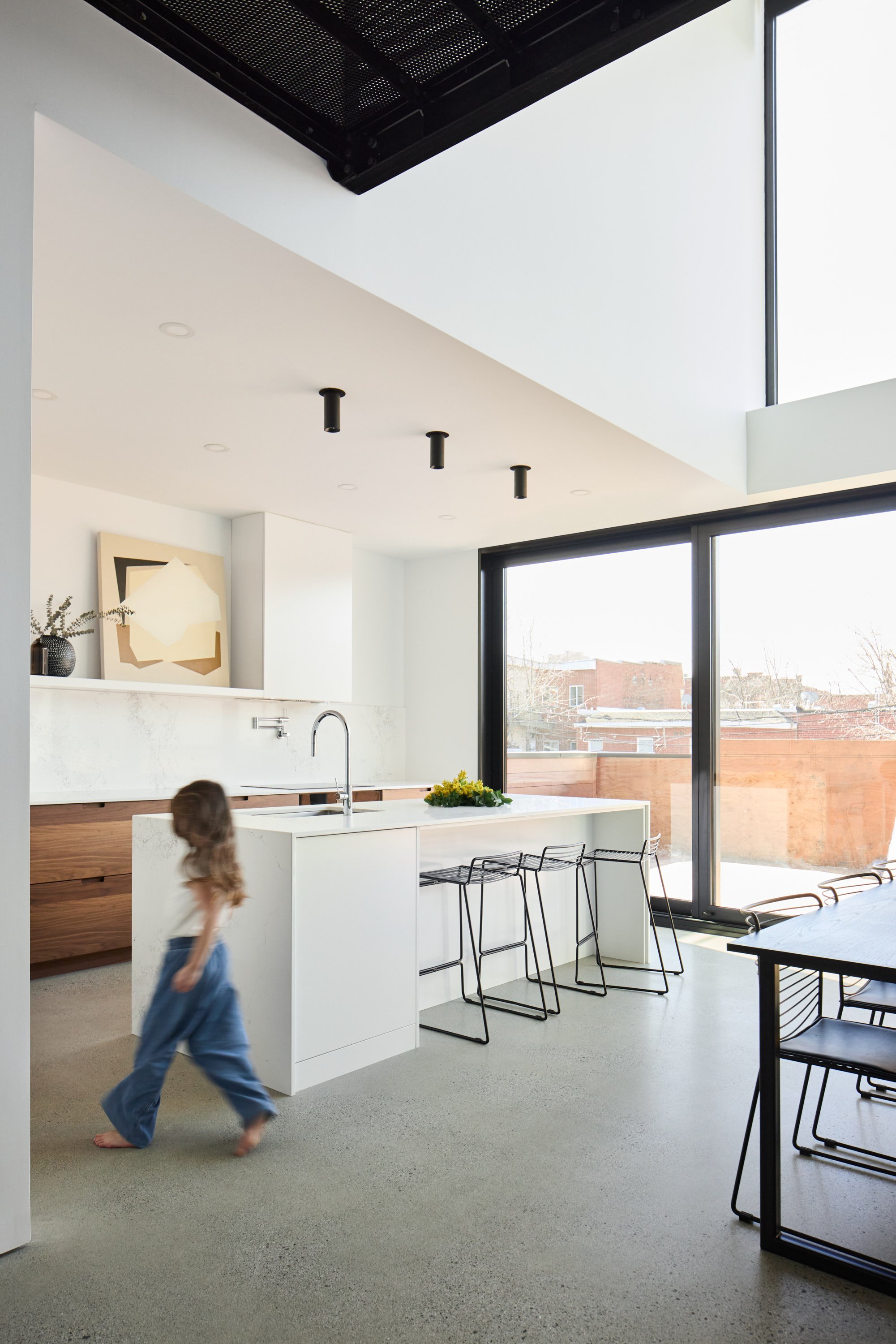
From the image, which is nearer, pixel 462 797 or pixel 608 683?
pixel 462 797

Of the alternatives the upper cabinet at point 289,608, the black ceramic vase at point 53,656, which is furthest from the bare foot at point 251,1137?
the upper cabinet at point 289,608

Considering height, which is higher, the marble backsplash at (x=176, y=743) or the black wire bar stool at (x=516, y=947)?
the marble backsplash at (x=176, y=743)

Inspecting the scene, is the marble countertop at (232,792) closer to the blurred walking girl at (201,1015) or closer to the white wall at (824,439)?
the blurred walking girl at (201,1015)

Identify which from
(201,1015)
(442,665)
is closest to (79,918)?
(201,1015)

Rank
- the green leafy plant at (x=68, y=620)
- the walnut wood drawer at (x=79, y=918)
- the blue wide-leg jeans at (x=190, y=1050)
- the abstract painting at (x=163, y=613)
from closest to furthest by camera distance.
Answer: the blue wide-leg jeans at (x=190, y=1050) → the walnut wood drawer at (x=79, y=918) → the green leafy plant at (x=68, y=620) → the abstract painting at (x=163, y=613)

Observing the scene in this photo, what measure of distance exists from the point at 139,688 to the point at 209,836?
2.87 metres

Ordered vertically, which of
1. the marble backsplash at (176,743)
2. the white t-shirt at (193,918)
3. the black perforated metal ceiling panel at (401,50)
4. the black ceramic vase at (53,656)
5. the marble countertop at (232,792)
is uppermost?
the black perforated metal ceiling panel at (401,50)

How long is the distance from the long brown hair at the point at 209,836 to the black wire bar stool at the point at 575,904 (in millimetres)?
1633

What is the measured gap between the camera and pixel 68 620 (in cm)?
523

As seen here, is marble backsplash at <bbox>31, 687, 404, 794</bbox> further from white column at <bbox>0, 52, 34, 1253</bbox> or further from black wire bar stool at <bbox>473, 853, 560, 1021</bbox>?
white column at <bbox>0, 52, 34, 1253</bbox>

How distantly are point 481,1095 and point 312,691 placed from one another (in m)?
3.60

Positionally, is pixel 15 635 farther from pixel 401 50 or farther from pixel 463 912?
pixel 463 912

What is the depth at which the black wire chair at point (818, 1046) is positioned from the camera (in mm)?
2084

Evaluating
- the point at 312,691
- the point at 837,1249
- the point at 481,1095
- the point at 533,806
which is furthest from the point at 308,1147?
the point at 312,691
